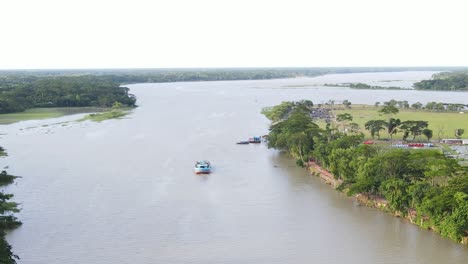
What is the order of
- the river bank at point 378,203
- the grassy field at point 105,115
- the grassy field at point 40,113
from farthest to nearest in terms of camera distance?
1. the grassy field at point 105,115
2. the grassy field at point 40,113
3. the river bank at point 378,203

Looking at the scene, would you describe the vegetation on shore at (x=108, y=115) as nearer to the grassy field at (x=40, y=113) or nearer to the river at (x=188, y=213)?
the grassy field at (x=40, y=113)

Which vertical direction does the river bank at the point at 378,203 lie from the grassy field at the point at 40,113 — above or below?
above

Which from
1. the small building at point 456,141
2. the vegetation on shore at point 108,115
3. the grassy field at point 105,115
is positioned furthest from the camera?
the vegetation on shore at point 108,115

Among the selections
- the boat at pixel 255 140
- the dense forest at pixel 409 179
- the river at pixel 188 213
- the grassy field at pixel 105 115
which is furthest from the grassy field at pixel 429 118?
the grassy field at pixel 105 115

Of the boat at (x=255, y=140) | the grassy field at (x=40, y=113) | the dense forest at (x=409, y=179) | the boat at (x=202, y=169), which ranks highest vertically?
the dense forest at (x=409, y=179)

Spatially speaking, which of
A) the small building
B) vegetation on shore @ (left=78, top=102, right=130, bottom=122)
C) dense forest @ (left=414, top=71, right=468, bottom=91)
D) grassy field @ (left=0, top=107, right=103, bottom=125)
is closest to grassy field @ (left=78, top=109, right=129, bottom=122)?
vegetation on shore @ (left=78, top=102, right=130, bottom=122)

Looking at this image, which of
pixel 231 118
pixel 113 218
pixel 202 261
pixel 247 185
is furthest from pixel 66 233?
pixel 231 118

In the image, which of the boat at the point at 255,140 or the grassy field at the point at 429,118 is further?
the grassy field at the point at 429,118
